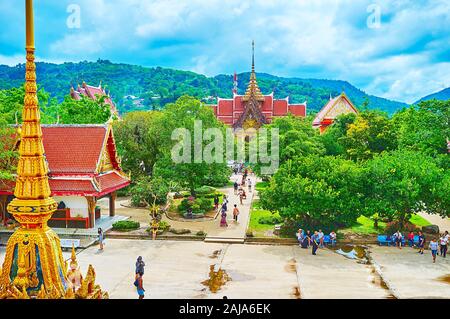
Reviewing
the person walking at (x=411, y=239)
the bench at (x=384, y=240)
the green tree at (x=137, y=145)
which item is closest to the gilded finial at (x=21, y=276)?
the bench at (x=384, y=240)

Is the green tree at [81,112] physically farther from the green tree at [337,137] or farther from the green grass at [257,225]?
the green tree at [337,137]

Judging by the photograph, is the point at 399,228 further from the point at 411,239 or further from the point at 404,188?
the point at 404,188

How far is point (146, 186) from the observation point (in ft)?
102

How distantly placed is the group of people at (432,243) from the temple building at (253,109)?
48.8m

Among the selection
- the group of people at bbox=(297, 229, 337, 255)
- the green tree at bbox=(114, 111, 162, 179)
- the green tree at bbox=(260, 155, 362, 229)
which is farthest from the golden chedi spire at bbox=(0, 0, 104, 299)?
the green tree at bbox=(114, 111, 162, 179)

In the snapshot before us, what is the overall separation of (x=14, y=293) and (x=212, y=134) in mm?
27518

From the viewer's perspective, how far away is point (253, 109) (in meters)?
74.3

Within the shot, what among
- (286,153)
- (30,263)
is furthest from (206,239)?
(30,263)

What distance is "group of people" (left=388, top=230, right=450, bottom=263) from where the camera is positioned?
21.6 metres

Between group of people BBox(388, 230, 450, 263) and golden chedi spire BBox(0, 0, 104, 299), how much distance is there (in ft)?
60.8

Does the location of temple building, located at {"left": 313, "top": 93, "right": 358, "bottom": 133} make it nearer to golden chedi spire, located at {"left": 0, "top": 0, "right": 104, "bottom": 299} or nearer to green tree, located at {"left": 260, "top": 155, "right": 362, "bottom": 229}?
green tree, located at {"left": 260, "top": 155, "right": 362, "bottom": 229}

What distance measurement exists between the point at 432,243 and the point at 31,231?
19.1m

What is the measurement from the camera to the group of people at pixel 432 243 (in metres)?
21.6
